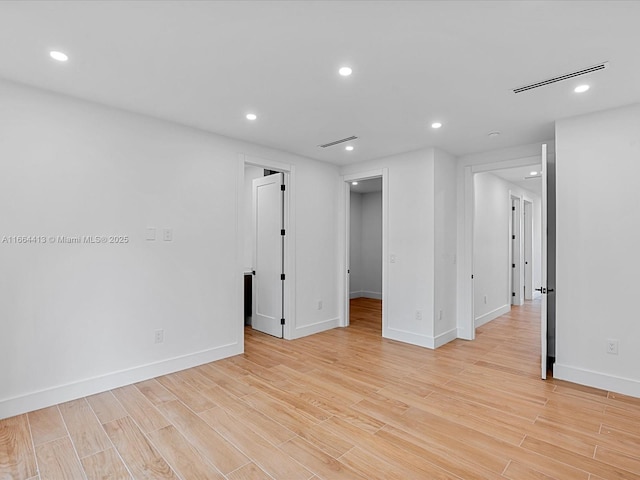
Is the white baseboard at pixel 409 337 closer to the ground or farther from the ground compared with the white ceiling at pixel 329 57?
closer to the ground

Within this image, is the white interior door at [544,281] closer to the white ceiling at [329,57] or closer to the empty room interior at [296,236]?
the empty room interior at [296,236]

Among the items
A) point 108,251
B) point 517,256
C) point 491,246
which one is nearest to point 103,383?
point 108,251

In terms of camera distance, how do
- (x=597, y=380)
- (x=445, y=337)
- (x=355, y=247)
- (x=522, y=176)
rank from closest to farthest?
1. (x=597, y=380)
2. (x=445, y=337)
3. (x=522, y=176)
4. (x=355, y=247)

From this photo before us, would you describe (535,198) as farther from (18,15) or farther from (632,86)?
(18,15)

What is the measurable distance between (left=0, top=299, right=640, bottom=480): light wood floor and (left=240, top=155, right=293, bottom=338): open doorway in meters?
1.17

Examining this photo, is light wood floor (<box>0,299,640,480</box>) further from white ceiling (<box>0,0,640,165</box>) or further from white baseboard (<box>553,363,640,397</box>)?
white ceiling (<box>0,0,640,165</box>)

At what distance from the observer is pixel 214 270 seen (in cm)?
397

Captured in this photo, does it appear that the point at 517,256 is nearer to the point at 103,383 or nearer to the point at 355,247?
the point at 355,247

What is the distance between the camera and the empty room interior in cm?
209

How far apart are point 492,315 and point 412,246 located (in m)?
2.67

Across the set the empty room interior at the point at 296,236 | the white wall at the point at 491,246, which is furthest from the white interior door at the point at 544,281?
the white wall at the point at 491,246

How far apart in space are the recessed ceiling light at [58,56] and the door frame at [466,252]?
15.4 ft

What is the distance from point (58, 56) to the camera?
7.77 ft

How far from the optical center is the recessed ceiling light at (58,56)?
2328mm
